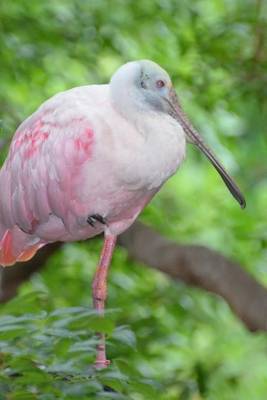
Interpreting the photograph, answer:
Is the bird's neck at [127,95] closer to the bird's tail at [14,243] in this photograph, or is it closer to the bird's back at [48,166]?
the bird's back at [48,166]

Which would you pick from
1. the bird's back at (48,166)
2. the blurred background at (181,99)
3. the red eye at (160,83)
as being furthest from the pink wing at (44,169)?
the blurred background at (181,99)

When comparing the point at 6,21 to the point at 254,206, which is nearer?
the point at 6,21

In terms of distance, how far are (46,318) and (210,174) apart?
11.6ft

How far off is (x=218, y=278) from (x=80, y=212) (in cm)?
104

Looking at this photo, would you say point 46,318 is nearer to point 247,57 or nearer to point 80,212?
point 80,212

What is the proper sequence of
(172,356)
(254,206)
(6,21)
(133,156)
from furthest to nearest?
(172,356) < (254,206) < (6,21) < (133,156)

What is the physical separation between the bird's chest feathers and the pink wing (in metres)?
0.10

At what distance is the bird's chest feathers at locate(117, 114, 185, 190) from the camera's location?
105 inches

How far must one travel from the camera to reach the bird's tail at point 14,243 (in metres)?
3.04

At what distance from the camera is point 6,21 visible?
426cm

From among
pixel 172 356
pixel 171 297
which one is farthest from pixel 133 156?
pixel 172 356

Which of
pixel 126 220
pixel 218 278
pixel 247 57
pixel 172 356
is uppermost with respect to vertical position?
pixel 126 220

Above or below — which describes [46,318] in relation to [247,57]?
above

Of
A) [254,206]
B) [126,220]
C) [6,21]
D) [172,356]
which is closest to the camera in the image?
[126,220]
